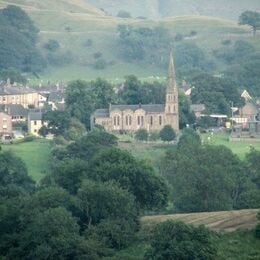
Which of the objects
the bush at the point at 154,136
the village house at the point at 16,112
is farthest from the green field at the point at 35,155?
the village house at the point at 16,112

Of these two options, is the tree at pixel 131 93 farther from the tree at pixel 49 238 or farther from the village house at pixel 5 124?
the tree at pixel 49 238

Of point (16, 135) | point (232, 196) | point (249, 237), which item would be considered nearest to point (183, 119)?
point (16, 135)

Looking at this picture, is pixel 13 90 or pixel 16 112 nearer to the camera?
pixel 16 112

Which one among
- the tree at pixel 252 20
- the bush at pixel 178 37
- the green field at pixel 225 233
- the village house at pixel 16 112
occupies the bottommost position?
the green field at pixel 225 233

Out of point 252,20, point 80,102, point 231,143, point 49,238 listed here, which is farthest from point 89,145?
point 252,20

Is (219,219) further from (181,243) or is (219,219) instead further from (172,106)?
(172,106)

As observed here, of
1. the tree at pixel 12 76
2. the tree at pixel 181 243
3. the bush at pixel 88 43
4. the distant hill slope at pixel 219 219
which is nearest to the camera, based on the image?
the tree at pixel 181 243
